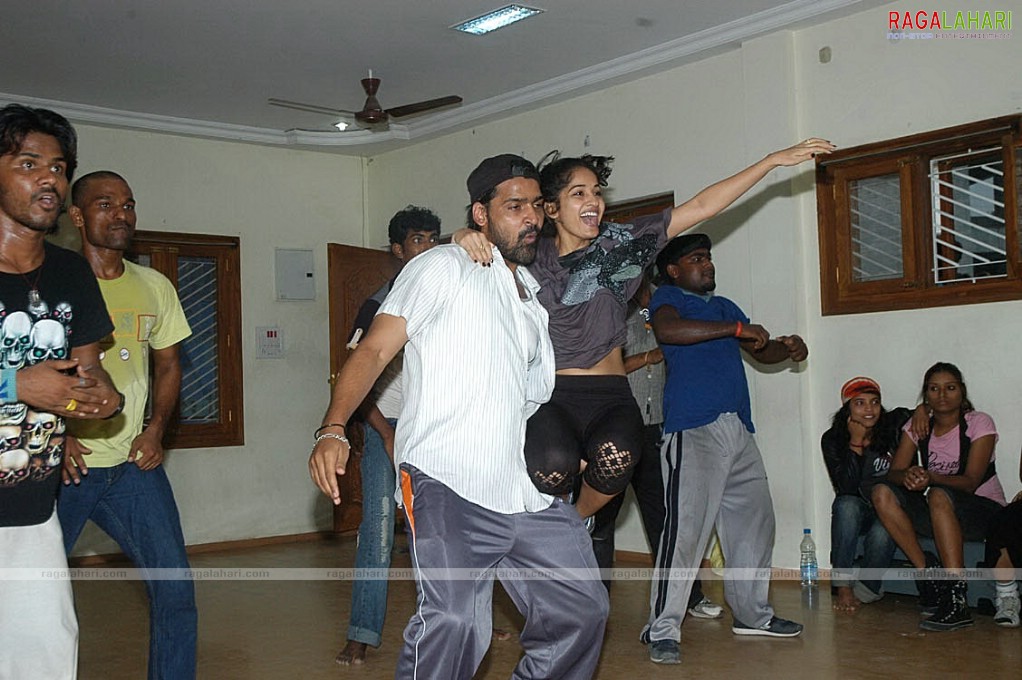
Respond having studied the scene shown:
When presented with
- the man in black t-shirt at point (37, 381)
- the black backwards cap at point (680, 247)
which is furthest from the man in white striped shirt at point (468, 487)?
the black backwards cap at point (680, 247)

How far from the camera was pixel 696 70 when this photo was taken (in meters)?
6.97

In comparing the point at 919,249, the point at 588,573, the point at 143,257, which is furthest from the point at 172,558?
the point at 143,257

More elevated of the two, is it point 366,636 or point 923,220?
point 923,220

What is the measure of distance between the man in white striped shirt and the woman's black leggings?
268 millimetres

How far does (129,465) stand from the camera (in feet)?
10.7

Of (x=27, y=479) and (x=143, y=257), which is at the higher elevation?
(x=143, y=257)

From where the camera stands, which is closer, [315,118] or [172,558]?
[172,558]

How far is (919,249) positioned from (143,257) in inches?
220

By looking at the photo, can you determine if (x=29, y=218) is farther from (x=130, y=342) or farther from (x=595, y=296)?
(x=595, y=296)

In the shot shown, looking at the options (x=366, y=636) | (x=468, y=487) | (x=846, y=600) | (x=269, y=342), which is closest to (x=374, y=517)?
(x=366, y=636)

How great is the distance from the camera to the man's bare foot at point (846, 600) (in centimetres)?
529

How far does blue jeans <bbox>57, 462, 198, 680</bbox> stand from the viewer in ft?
10.6

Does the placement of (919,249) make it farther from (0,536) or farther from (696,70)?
(0,536)

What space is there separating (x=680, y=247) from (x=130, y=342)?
7.94 feet
